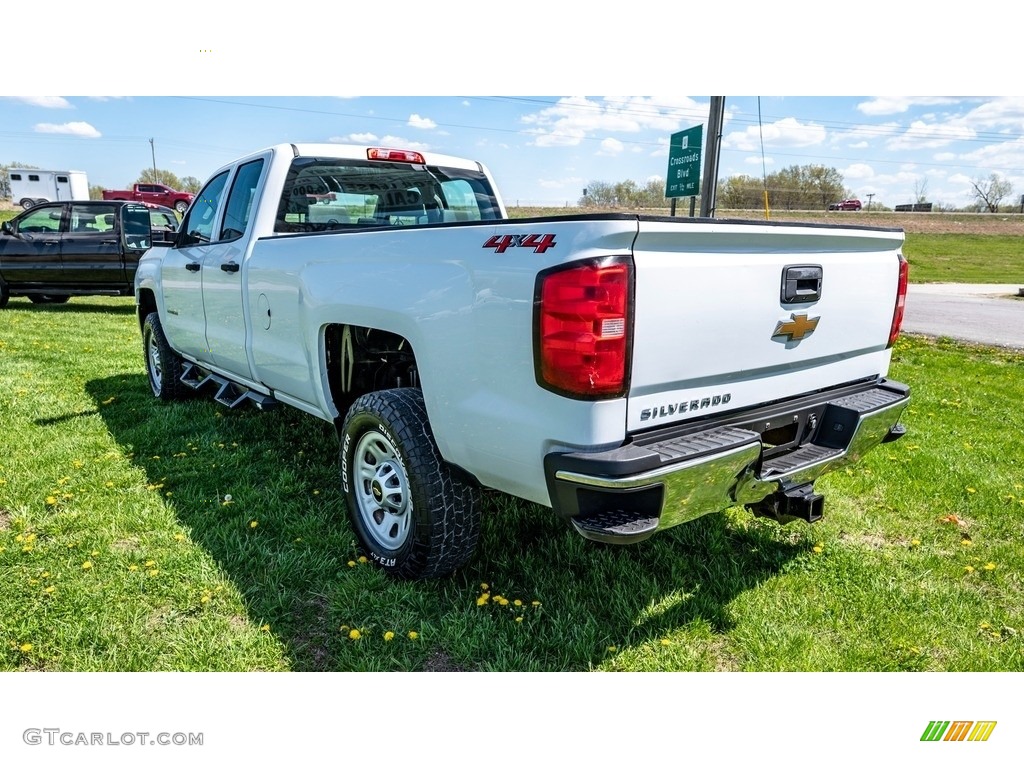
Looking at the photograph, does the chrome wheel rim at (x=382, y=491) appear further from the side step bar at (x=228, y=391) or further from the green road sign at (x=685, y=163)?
the green road sign at (x=685, y=163)

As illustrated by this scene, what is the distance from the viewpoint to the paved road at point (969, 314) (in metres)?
11.0

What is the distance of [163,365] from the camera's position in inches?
230

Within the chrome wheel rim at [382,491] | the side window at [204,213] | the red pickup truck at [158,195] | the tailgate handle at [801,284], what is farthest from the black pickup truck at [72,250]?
the red pickup truck at [158,195]

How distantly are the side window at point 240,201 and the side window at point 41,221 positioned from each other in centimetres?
930

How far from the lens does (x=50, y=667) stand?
8.40ft

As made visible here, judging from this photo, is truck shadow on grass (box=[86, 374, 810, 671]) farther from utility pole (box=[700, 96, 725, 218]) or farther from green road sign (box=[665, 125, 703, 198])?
green road sign (box=[665, 125, 703, 198])

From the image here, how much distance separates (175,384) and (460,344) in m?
4.28

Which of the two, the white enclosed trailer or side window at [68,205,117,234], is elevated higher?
the white enclosed trailer

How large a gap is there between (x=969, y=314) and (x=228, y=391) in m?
14.0

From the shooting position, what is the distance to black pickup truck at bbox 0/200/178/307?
11.6 metres

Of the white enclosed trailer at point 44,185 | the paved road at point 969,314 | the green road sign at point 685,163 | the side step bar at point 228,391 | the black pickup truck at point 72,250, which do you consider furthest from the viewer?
the white enclosed trailer at point 44,185

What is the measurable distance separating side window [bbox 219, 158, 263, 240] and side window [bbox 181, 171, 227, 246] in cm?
19

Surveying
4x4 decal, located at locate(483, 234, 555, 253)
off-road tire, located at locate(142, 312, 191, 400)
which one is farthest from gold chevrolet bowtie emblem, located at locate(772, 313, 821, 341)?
off-road tire, located at locate(142, 312, 191, 400)

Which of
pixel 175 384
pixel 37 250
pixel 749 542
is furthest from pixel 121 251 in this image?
pixel 749 542
